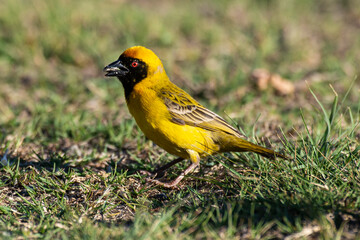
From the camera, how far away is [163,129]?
436 cm

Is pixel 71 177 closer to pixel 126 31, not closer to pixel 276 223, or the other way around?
pixel 276 223

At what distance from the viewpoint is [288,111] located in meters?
6.38

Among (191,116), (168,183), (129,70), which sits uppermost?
(129,70)

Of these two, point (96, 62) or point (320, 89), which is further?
point (96, 62)

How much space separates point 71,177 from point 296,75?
447 centimetres

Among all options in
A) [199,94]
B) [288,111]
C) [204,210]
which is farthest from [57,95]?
[204,210]

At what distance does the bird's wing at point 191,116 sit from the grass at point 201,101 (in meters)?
0.17

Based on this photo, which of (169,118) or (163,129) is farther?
(169,118)

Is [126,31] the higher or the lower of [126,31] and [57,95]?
the higher

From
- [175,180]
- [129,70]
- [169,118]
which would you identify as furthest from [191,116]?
[129,70]

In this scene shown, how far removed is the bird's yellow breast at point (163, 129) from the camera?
14.4ft

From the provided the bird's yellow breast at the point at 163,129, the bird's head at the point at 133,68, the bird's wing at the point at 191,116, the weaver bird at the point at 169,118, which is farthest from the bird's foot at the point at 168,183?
the bird's head at the point at 133,68

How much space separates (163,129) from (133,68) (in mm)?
860

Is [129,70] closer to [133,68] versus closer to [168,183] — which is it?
[133,68]
